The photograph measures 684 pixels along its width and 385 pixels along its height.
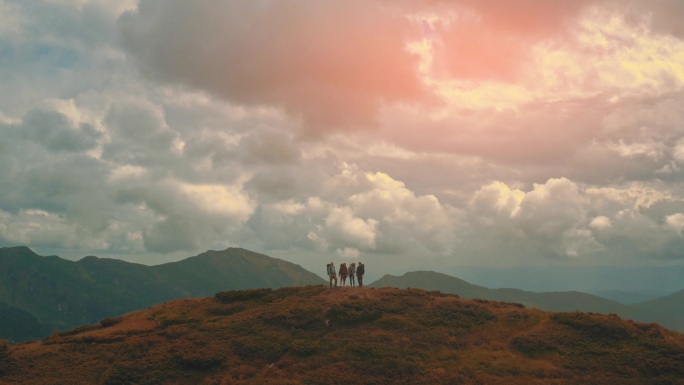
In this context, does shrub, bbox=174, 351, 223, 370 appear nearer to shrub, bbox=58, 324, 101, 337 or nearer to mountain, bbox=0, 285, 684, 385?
mountain, bbox=0, 285, 684, 385

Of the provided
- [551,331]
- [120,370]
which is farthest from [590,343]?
[120,370]

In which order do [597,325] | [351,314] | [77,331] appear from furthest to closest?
[77,331], [351,314], [597,325]

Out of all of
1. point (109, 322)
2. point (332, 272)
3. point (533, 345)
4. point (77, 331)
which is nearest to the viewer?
point (533, 345)

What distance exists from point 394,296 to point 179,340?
21.3 m

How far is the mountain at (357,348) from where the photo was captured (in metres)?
33.4

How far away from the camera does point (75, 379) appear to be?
33812 millimetres

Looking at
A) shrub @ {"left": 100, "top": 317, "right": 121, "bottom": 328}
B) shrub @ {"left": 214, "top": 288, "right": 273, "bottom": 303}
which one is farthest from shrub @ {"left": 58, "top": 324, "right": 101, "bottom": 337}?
shrub @ {"left": 214, "top": 288, "right": 273, "bottom": 303}

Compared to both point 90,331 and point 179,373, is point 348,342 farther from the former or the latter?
point 90,331

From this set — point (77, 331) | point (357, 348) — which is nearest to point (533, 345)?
point (357, 348)

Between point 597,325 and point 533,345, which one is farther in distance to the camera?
point 597,325

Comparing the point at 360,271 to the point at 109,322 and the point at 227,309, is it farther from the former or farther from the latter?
the point at 109,322

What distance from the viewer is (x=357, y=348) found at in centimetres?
3734

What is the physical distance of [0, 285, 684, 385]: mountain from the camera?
3341 cm

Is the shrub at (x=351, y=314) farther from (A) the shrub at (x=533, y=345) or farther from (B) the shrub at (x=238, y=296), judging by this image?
(A) the shrub at (x=533, y=345)
